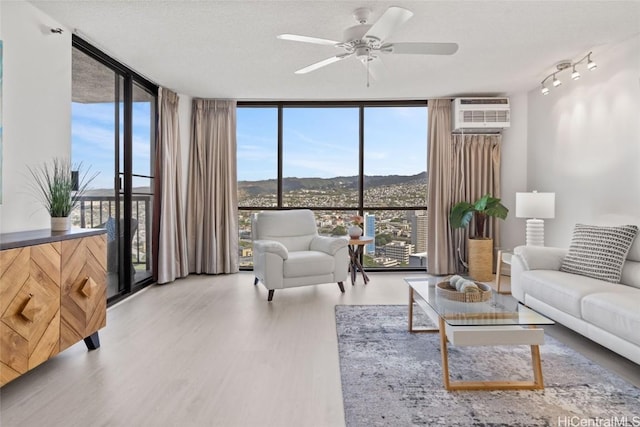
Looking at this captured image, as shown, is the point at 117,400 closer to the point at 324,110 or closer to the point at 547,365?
the point at 547,365

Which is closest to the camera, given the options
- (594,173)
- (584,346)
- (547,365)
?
(547,365)

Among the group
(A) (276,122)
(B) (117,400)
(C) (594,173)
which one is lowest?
(B) (117,400)

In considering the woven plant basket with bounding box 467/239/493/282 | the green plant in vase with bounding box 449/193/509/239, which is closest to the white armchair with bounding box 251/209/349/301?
the green plant in vase with bounding box 449/193/509/239

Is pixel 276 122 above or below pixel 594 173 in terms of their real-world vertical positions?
above

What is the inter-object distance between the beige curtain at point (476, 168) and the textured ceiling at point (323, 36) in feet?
2.59

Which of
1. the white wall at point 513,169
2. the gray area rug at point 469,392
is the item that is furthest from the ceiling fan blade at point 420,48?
the white wall at point 513,169

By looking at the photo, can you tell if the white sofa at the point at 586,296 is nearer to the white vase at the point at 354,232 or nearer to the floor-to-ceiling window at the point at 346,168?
the white vase at the point at 354,232

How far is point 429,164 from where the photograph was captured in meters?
5.26

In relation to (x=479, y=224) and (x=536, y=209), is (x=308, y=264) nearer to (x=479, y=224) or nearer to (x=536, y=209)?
(x=479, y=224)

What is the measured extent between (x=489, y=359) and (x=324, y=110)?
160 inches

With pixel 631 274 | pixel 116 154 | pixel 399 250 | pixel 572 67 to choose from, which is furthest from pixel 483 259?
pixel 116 154

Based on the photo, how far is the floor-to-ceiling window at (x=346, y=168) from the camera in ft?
18.0

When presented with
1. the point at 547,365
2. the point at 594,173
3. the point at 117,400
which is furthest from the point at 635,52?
the point at 117,400

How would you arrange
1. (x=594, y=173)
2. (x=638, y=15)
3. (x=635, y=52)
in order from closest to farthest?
1. (x=638, y=15)
2. (x=635, y=52)
3. (x=594, y=173)
